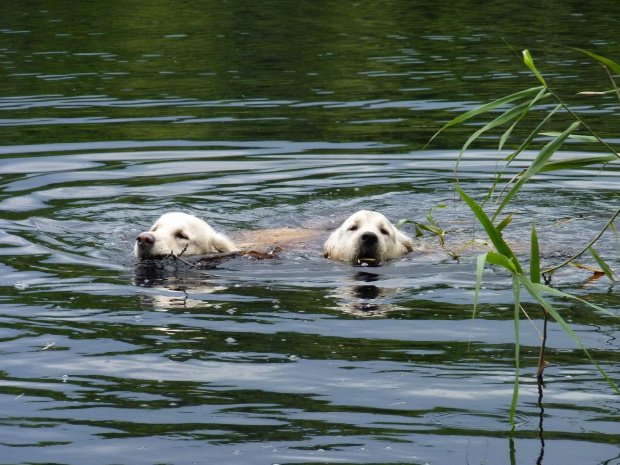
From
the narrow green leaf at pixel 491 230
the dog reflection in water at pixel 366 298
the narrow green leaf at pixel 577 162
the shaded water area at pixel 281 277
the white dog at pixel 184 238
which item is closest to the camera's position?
the narrow green leaf at pixel 491 230

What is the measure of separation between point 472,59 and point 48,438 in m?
17.4

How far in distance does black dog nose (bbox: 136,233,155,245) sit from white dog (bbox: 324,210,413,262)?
5.37 feet

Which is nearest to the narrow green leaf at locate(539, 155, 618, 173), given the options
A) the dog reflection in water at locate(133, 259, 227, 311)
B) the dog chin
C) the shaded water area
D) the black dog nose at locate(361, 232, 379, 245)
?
the shaded water area

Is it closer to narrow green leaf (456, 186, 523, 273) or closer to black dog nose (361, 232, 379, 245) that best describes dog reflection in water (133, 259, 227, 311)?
black dog nose (361, 232, 379, 245)

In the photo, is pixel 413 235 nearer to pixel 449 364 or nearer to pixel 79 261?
pixel 79 261

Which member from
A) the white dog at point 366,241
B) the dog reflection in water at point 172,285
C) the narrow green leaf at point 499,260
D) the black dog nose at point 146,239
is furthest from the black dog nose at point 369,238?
the narrow green leaf at point 499,260

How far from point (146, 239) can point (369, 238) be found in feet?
6.40

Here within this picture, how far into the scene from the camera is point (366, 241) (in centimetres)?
906

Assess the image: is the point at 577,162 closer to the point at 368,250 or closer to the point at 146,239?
the point at 368,250

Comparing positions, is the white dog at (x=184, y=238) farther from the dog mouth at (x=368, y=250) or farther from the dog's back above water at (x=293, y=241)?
the dog mouth at (x=368, y=250)

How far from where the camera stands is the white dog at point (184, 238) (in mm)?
9273

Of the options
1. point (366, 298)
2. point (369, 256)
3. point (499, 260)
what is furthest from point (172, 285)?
point (499, 260)

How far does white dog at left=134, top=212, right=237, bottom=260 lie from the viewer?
9273mm

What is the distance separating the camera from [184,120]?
1623 centimetres
